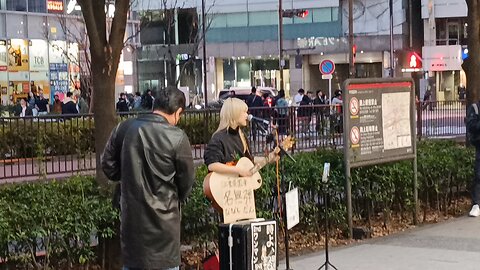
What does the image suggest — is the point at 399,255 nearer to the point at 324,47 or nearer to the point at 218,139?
the point at 218,139

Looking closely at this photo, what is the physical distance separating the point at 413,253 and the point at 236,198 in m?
3.14

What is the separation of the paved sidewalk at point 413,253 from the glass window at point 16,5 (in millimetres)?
37408

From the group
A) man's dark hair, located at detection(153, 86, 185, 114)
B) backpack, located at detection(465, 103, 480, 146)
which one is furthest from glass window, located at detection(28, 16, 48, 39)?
man's dark hair, located at detection(153, 86, 185, 114)

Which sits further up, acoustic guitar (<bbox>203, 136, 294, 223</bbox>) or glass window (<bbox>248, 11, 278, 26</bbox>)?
glass window (<bbox>248, 11, 278, 26</bbox>)

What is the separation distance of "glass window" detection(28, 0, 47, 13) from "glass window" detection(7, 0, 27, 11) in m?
0.39

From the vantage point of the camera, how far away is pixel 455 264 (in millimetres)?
8359

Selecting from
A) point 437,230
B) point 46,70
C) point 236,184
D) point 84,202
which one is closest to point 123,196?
point 236,184

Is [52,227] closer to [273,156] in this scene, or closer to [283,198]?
[273,156]

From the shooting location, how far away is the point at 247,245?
6.50 meters

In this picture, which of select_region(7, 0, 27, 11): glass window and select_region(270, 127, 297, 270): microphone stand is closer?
select_region(270, 127, 297, 270): microphone stand

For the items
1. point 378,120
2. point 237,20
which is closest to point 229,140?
point 378,120

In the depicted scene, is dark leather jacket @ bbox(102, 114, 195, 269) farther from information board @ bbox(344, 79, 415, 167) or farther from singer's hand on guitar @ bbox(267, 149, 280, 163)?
information board @ bbox(344, 79, 415, 167)

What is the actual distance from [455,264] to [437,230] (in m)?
2.06

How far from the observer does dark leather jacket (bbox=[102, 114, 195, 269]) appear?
5.04 meters
